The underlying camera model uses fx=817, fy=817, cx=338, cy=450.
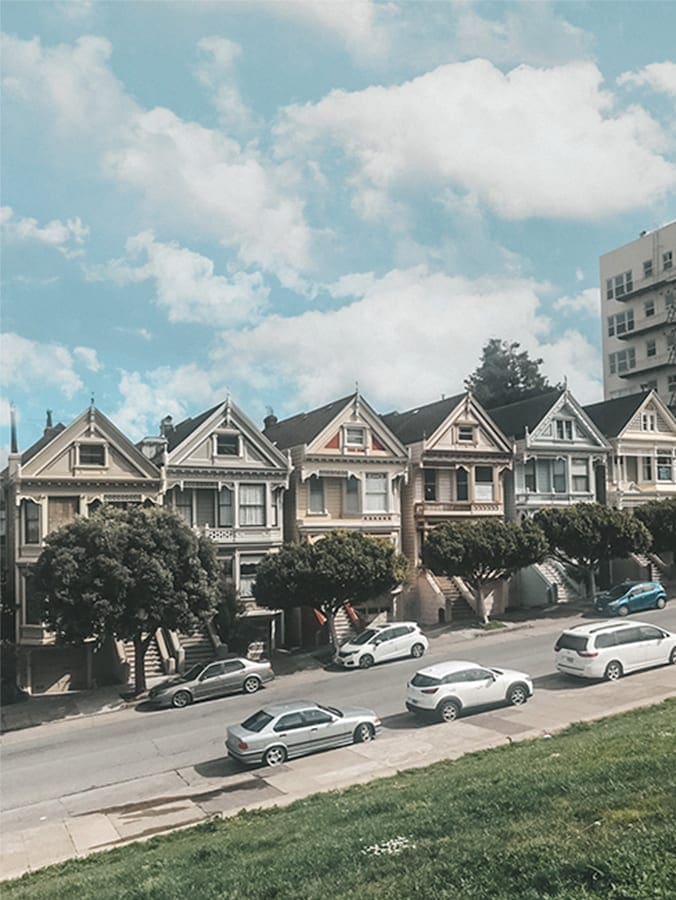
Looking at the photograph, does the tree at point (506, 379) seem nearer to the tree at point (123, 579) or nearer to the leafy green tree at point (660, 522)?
the leafy green tree at point (660, 522)

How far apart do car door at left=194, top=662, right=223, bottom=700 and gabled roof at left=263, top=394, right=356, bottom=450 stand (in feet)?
50.3

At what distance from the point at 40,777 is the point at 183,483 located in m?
18.4

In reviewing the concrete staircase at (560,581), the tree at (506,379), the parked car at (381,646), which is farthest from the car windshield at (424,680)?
the tree at (506,379)

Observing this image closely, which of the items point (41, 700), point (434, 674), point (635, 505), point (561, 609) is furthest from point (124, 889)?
point (635, 505)

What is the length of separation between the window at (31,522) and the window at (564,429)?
2988 centimetres

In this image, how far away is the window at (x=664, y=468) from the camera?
5328cm

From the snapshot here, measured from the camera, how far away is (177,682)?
31000 millimetres

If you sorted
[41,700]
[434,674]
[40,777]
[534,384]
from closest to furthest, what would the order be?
[40,777] < [434,674] < [41,700] < [534,384]

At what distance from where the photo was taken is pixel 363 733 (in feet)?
74.2

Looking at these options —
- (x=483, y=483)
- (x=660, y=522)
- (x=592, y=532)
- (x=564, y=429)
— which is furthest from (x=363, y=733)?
(x=564, y=429)

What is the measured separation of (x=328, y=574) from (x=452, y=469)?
44.5ft

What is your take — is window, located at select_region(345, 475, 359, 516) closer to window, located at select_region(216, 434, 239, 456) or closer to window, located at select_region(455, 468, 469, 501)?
window, located at select_region(455, 468, 469, 501)

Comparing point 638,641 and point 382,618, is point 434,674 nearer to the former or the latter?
point 638,641

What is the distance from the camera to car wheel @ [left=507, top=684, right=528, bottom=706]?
24797 millimetres
